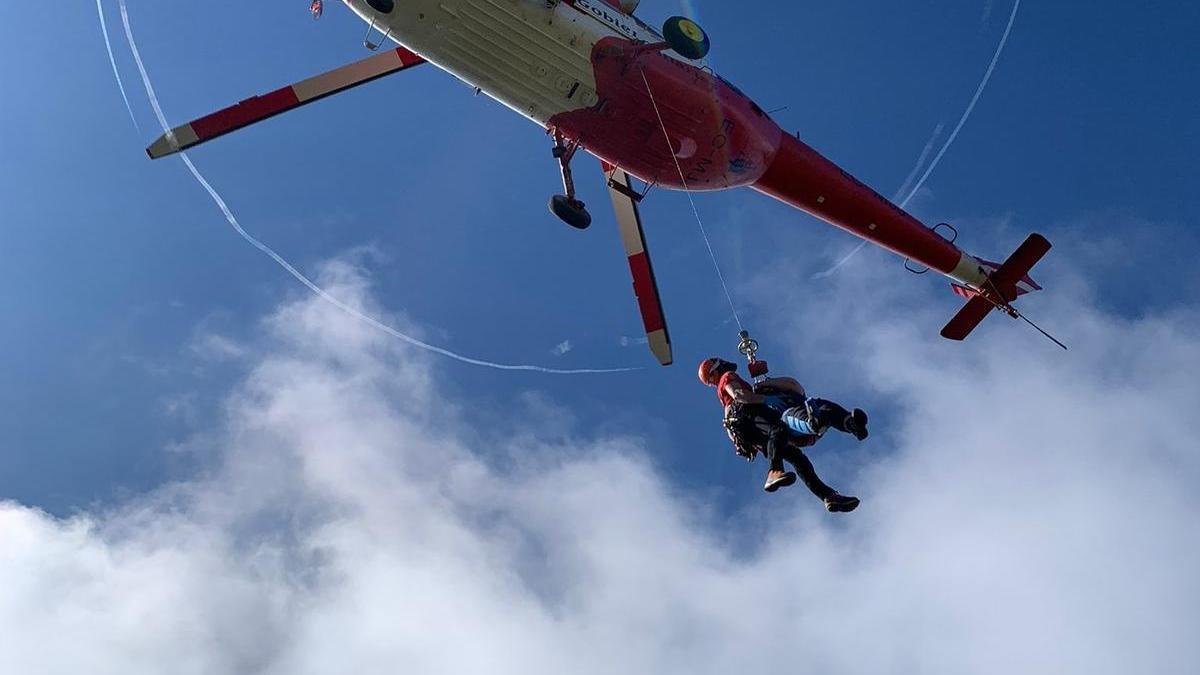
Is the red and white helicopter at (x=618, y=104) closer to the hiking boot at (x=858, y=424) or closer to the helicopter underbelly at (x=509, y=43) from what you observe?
the helicopter underbelly at (x=509, y=43)

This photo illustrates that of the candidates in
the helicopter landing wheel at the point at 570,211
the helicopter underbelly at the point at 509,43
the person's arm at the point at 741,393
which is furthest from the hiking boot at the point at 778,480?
the helicopter underbelly at the point at 509,43

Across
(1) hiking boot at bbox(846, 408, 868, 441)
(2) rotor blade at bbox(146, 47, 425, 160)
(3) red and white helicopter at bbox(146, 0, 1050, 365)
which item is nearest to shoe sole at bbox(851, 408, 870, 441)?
(1) hiking boot at bbox(846, 408, 868, 441)

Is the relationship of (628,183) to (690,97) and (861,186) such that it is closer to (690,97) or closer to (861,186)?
(690,97)

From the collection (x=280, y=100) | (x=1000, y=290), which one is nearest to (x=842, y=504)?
(x=1000, y=290)

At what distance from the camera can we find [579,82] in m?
14.9

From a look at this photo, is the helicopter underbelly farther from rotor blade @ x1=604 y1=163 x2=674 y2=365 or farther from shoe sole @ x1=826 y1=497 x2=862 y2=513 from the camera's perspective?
shoe sole @ x1=826 y1=497 x2=862 y2=513

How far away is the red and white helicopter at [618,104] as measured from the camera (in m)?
14.1

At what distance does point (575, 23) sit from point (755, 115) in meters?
3.87

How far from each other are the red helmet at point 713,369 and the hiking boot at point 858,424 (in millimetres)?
2866

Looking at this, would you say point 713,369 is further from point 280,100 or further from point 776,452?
point 280,100

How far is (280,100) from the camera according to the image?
52.4 feet

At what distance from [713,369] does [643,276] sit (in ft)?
16.8

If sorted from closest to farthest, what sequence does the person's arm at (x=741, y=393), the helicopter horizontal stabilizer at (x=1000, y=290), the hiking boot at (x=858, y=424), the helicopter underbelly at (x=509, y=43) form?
1. the hiking boot at (x=858, y=424)
2. the person's arm at (x=741, y=393)
3. the helicopter underbelly at (x=509, y=43)
4. the helicopter horizontal stabilizer at (x=1000, y=290)

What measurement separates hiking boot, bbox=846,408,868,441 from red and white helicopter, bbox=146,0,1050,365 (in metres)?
6.03
